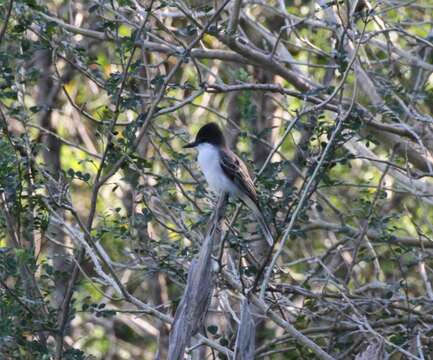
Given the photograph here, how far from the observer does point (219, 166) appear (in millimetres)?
5879

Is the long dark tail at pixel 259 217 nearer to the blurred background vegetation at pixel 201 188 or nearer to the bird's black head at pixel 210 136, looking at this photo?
the blurred background vegetation at pixel 201 188

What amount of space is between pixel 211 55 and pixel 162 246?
1512 mm

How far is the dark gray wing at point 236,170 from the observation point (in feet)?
18.3

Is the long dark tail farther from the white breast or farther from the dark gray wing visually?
the white breast

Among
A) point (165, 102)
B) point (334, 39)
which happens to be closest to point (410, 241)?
point (334, 39)

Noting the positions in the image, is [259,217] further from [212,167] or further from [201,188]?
[212,167]

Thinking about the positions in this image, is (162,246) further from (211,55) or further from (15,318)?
(211,55)

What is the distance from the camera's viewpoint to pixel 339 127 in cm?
414

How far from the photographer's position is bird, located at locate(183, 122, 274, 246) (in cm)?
557

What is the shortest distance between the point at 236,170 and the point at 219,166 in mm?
134

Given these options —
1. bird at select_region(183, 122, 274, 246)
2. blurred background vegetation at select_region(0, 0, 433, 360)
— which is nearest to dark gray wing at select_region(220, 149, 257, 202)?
bird at select_region(183, 122, 274, 246)

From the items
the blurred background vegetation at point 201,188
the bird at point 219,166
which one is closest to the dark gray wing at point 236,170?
the bird at point 219,166

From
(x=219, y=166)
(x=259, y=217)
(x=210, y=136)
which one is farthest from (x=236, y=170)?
(x=259, y=217)

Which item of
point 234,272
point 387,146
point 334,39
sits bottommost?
point 234,272
